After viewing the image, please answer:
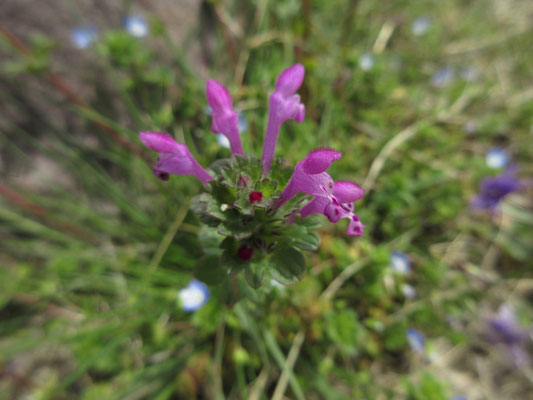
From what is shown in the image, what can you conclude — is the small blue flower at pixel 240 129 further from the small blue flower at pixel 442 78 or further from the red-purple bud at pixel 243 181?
the small blue flower at pixel 442 78

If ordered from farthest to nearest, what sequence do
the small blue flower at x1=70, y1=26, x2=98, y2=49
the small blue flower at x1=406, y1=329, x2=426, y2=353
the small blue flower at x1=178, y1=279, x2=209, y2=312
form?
the small blue flower at x1=70, y1=26, x2=98, y2=49 → the small blue flower at x1=406, y1=329, x2=426, y2=353 → the small blue flower at x1=178, y1=279, x2=209, y2=312

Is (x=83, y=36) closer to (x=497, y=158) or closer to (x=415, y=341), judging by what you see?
(x=415, y=341)

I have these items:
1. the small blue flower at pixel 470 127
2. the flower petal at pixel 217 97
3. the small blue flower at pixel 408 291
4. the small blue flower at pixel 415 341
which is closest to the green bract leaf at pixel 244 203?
the flower petal at pixel 217 97

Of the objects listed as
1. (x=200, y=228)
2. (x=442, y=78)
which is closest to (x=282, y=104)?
(x=200, y=228)

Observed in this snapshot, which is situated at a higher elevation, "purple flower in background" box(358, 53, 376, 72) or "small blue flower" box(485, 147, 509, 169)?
"purple flower in background" box(358, 53, 376, 72)

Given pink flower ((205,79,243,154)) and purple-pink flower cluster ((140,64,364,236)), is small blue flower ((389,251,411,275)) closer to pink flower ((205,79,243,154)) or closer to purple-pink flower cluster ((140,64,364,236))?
purple-pink flower cluster ((140,64,364,236))

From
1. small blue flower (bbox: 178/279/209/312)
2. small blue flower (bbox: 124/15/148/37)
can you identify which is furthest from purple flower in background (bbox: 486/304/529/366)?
small blue flower (bbox: 124/15/148/37)
